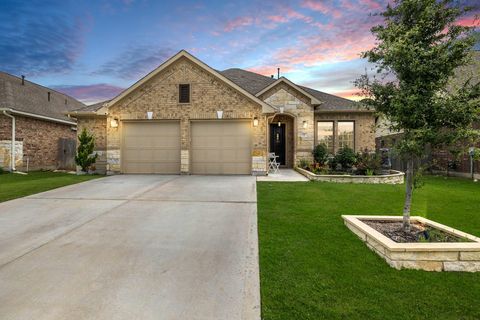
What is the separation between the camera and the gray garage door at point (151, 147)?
1254cm

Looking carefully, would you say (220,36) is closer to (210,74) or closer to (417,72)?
(210,74)

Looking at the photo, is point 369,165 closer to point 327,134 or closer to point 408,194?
point 327,134

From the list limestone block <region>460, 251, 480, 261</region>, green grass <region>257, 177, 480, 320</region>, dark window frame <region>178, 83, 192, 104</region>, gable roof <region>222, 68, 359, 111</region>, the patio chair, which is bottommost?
green grass <region>257, 177, 480, 320</region>

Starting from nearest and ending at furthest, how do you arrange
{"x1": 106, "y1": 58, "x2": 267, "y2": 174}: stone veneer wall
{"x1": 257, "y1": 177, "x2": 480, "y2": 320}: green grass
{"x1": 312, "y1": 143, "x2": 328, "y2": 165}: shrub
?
{"x1": 257, "y1": 177, "x2": 480, "y2": 320}: green grass, {"x1": 106, "y1": 58, "x2": 267, "y2": 174}: stone veneer wall, {"x1": 312, "y1": 143, "x2": 328, "y2": 165}: shrub

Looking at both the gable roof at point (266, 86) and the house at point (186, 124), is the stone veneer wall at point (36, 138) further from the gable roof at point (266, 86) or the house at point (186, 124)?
the gable roof at point (266, 86)

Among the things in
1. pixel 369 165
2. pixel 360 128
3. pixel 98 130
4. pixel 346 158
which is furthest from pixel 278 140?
pixel 98 130

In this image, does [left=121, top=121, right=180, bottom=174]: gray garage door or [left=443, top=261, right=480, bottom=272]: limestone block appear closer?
[left=443, top=261, right=480, bottom=272]: limestone block

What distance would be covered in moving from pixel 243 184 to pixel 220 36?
936 centimetres

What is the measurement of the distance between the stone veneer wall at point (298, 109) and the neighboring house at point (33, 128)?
1173 centimetres

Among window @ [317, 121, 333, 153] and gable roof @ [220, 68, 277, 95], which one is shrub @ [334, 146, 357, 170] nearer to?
window @ [317, 121, 333, 153]

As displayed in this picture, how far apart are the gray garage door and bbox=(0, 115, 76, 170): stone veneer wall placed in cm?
724

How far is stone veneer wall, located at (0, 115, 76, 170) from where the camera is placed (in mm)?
14070

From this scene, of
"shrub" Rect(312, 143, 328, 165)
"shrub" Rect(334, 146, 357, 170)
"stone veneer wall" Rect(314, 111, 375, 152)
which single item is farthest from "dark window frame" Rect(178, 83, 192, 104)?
"stone veneer wall" Rect(314, 111, 375, 152)

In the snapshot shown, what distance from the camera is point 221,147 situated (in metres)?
12.3
